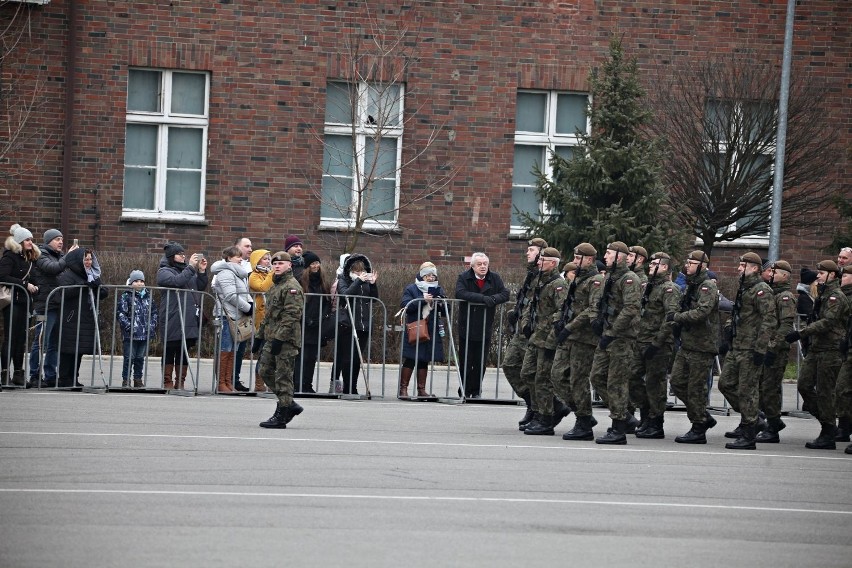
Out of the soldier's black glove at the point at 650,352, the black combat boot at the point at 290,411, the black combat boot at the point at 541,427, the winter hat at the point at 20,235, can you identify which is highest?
the winter hat at the point at 20,235

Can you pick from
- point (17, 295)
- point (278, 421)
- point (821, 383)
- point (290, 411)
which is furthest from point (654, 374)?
point (17, 295)

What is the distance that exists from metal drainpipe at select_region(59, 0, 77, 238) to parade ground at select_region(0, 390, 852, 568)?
30.7ft

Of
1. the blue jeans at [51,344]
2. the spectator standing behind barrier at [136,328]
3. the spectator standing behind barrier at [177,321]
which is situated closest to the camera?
the blue jeans at [51,344]

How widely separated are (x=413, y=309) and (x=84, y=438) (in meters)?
5.89

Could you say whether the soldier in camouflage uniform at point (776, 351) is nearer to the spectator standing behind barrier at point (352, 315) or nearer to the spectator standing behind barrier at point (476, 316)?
the spectator standing behind barrier at point (476, 316)

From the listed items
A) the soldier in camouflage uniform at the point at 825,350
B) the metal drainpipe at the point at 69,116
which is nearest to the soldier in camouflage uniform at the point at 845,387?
the soldier in camouflage uniform at the point at 825,350

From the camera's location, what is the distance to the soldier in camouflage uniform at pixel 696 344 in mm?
13734

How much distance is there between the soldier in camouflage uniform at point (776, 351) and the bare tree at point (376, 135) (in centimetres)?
1064

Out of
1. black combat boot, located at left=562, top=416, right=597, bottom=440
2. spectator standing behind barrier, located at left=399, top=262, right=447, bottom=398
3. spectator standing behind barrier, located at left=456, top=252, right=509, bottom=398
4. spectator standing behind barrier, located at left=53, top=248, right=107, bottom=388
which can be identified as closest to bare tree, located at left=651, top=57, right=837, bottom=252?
spectator standing behind barrier, located at left=456, top=252, right=509, bottom=398

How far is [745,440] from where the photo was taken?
13398 mm

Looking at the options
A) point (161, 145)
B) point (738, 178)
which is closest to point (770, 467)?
point (738, 178)

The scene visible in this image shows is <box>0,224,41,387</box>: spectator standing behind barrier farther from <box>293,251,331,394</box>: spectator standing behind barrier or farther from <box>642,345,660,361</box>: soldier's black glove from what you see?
<box>642,345,660,361</box>: soldier's black glove

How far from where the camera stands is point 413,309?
1697cm

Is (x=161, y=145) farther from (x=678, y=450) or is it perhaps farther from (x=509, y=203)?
(x=678, y=450)
